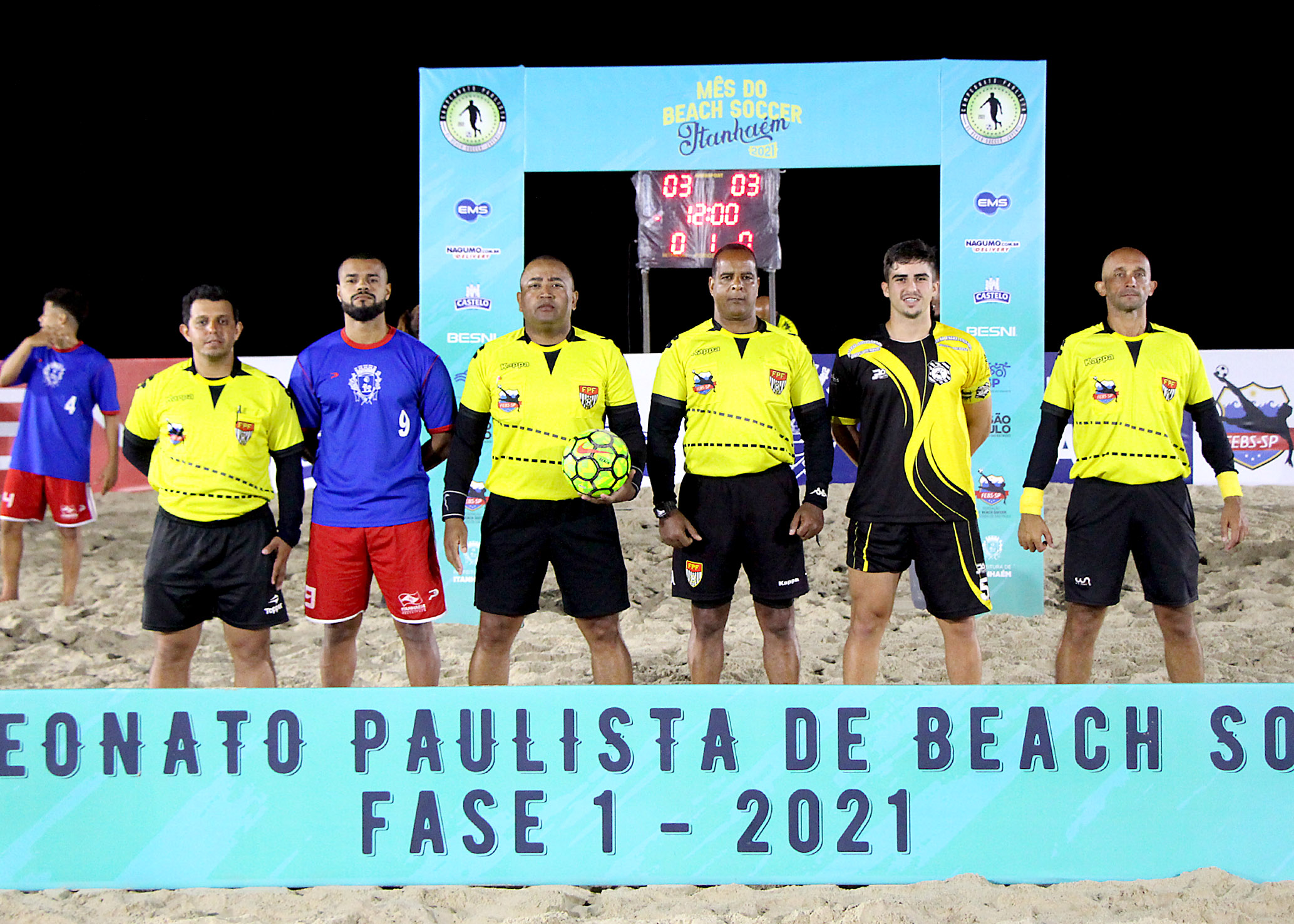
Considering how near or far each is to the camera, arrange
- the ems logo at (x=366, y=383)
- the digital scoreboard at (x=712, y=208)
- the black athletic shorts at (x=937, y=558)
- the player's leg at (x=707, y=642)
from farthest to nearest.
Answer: the digital scoreboard at (x=712, y=208) < the player's leg at (x=707, y=642) < the ems logo at (x=366, y=383) < the black athletic shorts at (x=937, y=558)

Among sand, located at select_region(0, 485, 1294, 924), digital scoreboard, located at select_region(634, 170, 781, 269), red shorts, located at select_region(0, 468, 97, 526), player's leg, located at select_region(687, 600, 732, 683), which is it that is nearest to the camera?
sand, located at select_region(0, 485, 1294, 924)

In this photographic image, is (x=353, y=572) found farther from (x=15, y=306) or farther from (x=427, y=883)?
(x=15, y=306)

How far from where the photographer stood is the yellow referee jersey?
349 cm

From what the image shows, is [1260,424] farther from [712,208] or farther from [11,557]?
[11,557]

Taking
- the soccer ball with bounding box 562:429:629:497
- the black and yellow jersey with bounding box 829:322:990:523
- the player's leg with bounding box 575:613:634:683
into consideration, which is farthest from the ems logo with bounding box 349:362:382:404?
the black and yellow jersey with bounding box 829:322:990:523

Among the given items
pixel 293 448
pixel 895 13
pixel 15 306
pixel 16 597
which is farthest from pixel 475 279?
pixel 15 306

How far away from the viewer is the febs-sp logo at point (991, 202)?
18.5 feet

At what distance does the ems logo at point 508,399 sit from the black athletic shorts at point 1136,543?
6.32ft

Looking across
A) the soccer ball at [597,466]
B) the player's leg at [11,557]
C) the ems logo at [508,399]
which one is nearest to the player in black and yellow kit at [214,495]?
the ems logo at [508,399]

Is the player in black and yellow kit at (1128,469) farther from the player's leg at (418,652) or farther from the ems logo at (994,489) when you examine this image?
the player's leg at (418,652)

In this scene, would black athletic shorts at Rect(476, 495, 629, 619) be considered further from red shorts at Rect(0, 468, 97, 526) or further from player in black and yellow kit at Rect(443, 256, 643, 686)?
red shorts at Rect(0, 468, 97, 526)

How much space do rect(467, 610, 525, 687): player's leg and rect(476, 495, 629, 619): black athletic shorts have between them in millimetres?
44

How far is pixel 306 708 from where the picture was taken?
2361mm

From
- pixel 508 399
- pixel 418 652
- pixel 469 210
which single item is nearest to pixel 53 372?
pixel 469 210
